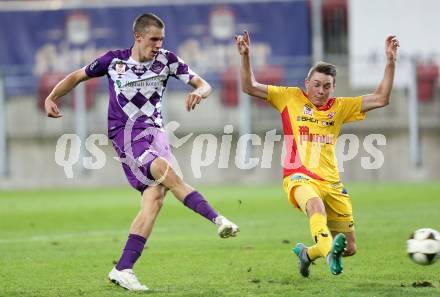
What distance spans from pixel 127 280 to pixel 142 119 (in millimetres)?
1405

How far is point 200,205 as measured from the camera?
8609mm

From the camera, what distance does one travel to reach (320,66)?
30.4 ft

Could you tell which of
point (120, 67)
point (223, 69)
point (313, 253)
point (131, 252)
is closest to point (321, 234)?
point (313, 253)

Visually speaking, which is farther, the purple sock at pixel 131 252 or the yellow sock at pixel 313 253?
the yellow sock at pixel 313 253

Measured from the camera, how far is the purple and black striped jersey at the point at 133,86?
907 cm

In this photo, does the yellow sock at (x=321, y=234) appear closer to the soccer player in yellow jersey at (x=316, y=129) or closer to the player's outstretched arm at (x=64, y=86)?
the soccer player in yellow jersey at (x=316, y=129)

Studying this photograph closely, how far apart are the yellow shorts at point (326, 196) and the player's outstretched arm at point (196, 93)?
1035 mm

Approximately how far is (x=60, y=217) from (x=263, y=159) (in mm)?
10344

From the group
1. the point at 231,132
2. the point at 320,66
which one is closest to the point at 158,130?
the point at 320,66

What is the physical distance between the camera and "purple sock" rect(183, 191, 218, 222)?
8.55 meters

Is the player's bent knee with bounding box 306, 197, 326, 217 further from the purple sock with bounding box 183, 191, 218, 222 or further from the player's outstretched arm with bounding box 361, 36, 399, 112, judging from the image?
the player's outstretched arm with bounding box 361, 36, 399, 112

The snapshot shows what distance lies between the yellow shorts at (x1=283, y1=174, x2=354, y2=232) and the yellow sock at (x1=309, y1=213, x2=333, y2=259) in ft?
0.83

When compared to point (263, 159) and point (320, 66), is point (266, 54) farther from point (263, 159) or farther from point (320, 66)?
point (320, 66)

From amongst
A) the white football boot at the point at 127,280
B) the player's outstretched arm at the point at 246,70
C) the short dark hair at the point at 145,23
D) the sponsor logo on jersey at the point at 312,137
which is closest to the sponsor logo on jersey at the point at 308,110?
the sponsor logo on jersey at the point at 312,137
